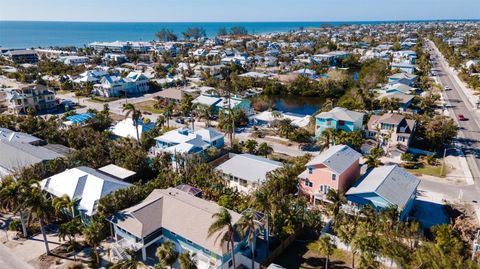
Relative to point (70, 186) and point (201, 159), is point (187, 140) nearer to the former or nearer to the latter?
point (201, 159)

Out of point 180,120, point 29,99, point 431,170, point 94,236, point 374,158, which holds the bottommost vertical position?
point 431,170

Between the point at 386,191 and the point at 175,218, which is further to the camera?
the point at 386,191

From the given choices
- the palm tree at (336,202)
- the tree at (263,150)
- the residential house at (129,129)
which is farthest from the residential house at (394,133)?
the residential house at (129,129)

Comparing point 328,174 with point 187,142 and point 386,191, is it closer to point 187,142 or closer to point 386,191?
point 386,191

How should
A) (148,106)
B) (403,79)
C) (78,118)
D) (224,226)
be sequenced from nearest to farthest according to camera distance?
(224,226) → (78,118) → (148,106) → (403,79)

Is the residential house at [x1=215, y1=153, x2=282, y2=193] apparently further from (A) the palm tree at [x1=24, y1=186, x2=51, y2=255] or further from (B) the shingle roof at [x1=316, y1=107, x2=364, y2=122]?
(A) the palm tree at [x1=24, y1=186, x2=51, y2=255]

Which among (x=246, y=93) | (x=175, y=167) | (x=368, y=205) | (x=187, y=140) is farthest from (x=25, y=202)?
(x=246, y=93)

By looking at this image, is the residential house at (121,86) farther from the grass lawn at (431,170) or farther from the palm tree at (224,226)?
the palm tree at (224,226)

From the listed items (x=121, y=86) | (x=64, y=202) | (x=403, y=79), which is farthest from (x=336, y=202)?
(x=121, y=86)
